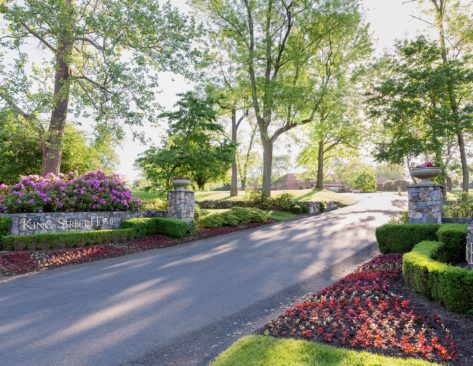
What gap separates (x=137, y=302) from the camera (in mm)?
5352

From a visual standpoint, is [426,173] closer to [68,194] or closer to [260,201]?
[68,194]

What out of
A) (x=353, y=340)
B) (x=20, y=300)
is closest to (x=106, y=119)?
(x=20, y=300)

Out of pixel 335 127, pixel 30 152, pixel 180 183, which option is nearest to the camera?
pixel 180 183

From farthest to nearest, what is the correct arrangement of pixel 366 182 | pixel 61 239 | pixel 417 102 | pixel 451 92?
pixel 366 182 < pixel 417 102 < pixel 451 92 < pixel 61 239

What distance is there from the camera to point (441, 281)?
14.8 ft

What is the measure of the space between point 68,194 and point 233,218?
22.5 ft

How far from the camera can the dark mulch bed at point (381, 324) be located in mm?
3420

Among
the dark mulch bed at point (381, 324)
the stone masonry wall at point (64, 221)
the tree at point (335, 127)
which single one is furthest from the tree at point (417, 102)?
the stone masonry wall at point (64, 221)

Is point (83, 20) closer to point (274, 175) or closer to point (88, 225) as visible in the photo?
point (88, 225)

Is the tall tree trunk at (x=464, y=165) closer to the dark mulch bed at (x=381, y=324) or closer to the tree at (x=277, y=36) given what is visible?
the tree at (x=277, y=36)

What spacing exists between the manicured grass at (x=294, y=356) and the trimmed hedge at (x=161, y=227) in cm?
837

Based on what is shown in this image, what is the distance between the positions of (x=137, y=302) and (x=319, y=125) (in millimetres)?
19911

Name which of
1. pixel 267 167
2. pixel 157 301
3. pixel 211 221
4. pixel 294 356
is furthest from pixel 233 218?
pixel 294 356

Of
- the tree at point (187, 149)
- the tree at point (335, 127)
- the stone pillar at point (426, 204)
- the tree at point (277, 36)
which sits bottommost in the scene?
the stone pillar at point (426, 204)
